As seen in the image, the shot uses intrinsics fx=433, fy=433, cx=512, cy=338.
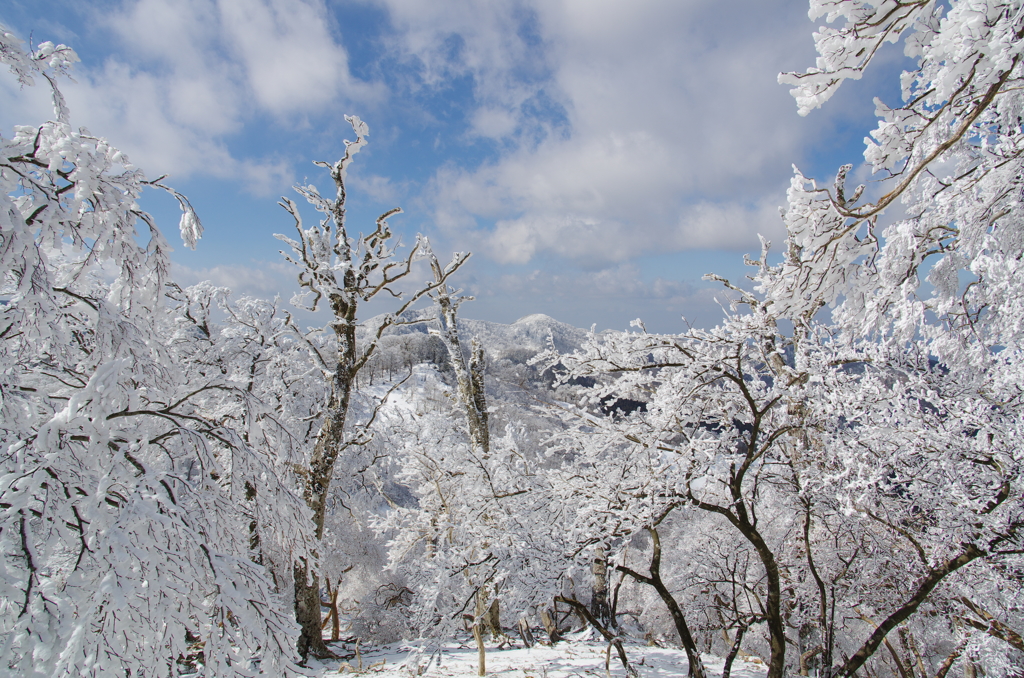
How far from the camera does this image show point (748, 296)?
793 cm

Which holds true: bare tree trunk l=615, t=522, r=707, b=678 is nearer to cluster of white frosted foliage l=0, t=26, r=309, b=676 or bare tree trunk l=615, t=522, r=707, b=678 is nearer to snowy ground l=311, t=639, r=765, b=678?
snowy ground l=311, t=639, r=765, b=678

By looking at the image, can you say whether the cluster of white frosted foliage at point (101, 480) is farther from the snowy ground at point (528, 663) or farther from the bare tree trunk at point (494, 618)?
the bare tree trunk at point (494, 618)

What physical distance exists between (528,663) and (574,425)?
4.23m

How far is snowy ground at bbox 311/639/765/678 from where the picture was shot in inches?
234

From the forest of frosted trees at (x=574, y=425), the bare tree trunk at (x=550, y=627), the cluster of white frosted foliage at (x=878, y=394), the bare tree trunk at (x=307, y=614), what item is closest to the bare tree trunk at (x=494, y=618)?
the forest of frosted trees at (x=574, y=425)

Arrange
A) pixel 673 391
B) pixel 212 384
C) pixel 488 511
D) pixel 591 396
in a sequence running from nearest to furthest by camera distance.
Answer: pixel 212 384 < pixel 673 391 < pixel 591 396 < pixel 488 511

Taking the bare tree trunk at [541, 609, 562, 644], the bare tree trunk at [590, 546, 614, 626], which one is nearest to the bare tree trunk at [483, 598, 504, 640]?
the bare tree trunk at [541, 609, 562, 644]

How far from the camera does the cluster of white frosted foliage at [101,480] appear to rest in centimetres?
191

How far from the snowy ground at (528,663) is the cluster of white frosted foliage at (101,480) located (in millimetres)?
3528

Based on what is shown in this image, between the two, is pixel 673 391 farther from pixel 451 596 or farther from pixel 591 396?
pixel 451 596

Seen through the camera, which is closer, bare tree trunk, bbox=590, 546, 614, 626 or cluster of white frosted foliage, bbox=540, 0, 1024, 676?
cluster of white frosted foliage, bbox=540, 0, 1024, 676

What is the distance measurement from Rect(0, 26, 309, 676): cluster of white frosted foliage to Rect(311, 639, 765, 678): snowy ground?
353 centimetres

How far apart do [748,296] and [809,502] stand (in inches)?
154

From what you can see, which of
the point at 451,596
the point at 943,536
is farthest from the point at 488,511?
the point at 943,536
